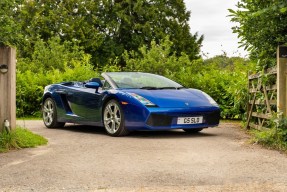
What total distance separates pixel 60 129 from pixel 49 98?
2.79 feet

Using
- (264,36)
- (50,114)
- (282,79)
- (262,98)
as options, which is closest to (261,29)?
(264,36)

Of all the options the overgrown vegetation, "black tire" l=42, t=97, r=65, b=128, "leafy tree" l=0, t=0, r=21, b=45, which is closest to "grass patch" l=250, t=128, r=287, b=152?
the overgrown vegetation

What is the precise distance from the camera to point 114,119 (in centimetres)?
1065

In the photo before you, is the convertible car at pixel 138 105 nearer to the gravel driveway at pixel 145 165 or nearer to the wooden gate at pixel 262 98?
the gravel driveway at pixel 145 165

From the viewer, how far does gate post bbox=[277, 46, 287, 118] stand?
9070 mm

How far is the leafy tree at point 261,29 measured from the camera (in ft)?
30.4

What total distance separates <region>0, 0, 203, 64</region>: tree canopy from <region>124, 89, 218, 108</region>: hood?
36612mm

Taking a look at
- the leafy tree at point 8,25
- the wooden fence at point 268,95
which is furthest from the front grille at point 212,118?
the leafy tree at point 8,25

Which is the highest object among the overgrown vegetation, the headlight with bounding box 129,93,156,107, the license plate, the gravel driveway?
the overgrown vegetation

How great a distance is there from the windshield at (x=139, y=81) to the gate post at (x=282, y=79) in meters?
2.69

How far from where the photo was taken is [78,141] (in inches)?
386

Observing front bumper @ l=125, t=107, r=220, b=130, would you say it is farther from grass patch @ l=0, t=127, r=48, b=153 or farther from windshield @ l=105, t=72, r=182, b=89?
grass patch @ l=0, t=127, r=48, b=153

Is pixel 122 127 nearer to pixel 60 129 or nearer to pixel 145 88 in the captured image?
pixel 145 88

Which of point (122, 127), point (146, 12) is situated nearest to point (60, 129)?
point (122, 127)
